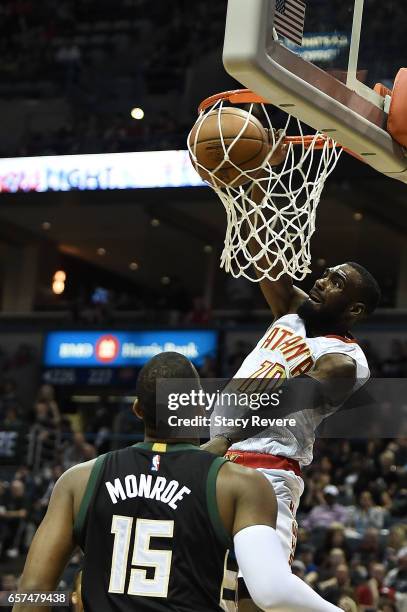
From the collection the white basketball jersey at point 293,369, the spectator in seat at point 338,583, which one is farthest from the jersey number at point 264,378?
the spectator in seat at point 338,583

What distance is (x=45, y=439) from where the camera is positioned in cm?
1399

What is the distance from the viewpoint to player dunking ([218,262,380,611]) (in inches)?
166

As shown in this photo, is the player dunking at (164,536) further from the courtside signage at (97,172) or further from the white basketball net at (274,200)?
the courtside signage at (97,172)

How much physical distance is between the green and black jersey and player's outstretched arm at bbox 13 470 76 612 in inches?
1.4

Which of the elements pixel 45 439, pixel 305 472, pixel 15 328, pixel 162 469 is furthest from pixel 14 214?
pixel 162 469

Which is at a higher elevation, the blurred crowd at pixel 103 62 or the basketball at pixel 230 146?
the blurred crowd at pixel 103 62

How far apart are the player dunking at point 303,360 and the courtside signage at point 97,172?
11.6 meters

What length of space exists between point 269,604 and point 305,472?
394 inches

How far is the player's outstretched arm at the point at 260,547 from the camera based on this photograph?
2.78 meters

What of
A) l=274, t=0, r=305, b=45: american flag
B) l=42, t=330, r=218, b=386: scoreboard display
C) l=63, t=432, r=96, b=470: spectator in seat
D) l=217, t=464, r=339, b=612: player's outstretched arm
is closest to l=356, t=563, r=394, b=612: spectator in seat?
l=63, t=432, r=96, b=470: spectator in seat

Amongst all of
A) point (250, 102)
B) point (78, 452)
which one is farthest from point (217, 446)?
point (78, 452)

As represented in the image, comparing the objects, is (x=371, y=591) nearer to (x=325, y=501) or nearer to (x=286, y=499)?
(x=325, y=501)

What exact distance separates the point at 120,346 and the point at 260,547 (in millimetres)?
15128

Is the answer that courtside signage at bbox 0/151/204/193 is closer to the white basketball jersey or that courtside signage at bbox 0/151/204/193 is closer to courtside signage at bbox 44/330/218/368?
courtside signage at bbox 44/330/218/368
